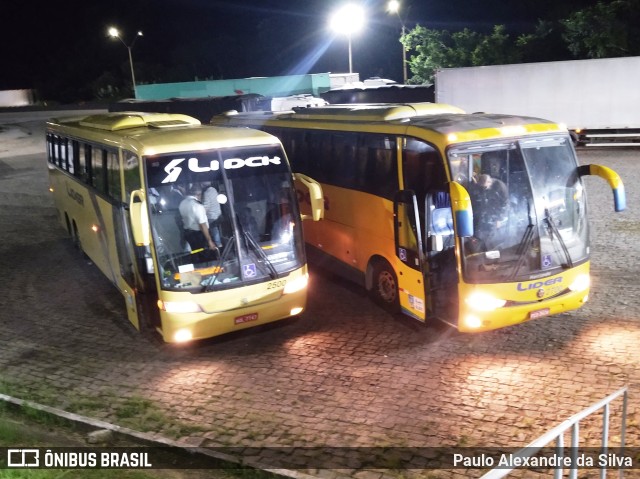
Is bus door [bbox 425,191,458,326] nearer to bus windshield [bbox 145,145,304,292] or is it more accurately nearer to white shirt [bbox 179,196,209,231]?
bus windshield [bbox 145,145,304,292]

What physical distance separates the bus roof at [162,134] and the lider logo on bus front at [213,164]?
0.20 m

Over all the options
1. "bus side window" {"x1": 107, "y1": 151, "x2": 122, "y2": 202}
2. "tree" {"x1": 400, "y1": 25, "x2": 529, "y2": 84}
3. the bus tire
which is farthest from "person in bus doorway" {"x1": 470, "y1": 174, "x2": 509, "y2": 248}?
"tree" {"x1": 400, "y1": 25, "x2": 529, "y2": 84}

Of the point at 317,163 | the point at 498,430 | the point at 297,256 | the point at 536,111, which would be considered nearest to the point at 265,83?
the point at 536,111

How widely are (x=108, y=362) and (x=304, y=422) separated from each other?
3260 millimetres

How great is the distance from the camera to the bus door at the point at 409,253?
8.20 m

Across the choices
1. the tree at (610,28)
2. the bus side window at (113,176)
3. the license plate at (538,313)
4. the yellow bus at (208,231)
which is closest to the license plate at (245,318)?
the yellow bus at (208,231)

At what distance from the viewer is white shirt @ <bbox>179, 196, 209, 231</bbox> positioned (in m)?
8.23

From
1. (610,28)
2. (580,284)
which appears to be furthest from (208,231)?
(610,28)

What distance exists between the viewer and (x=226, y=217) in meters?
8.40

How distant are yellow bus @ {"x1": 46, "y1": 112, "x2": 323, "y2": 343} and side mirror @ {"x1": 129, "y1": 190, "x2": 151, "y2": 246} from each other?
1 centimetres

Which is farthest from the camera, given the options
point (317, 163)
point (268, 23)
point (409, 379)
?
point (268, 23)

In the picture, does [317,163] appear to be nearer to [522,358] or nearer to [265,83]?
[522,358]

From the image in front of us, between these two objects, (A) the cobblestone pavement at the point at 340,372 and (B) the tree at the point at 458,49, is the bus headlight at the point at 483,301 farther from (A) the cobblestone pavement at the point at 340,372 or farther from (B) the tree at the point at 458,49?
(B) the tree at the point at 458,49

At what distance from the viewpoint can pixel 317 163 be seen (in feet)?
37.4
